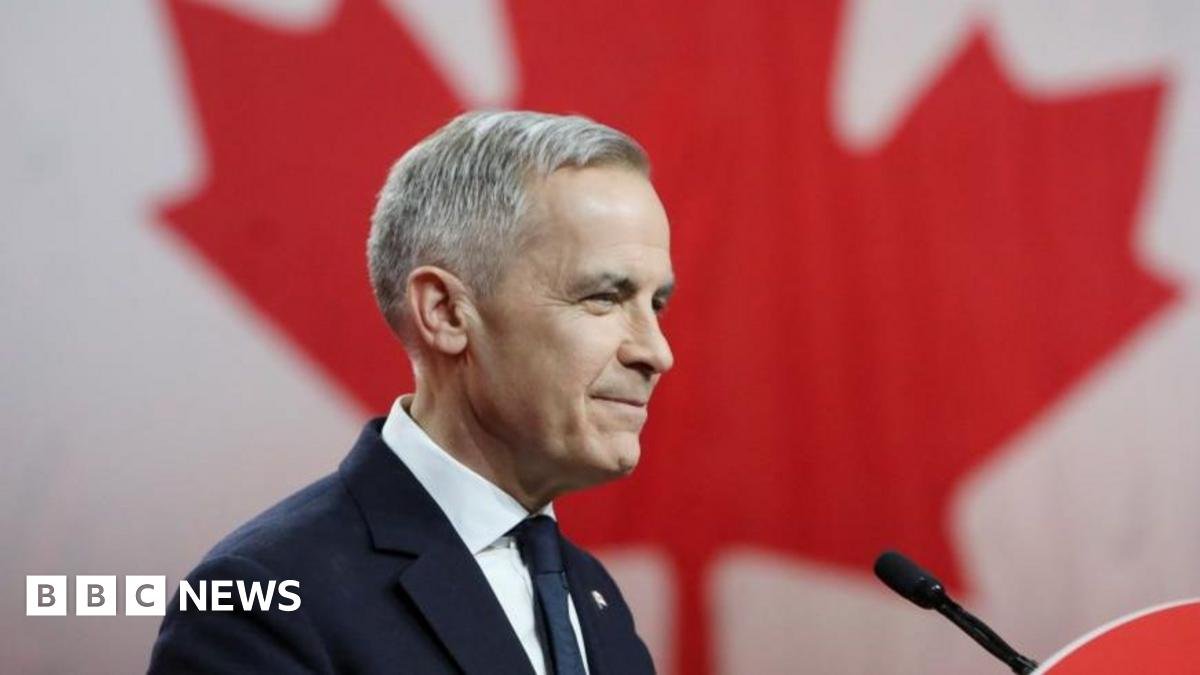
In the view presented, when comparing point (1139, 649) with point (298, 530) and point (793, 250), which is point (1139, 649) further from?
point (793, 250)

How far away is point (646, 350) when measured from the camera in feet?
4.21

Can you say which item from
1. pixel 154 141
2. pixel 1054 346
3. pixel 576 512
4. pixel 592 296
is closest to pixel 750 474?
pixel 576 512

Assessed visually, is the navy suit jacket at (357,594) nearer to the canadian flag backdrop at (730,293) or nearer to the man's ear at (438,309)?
the man's ear at (438,309)

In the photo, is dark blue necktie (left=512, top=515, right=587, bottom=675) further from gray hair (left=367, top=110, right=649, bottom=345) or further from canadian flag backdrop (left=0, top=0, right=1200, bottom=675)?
canadian flag backdrop (left=0, top=0, right=1200, bottom=675)

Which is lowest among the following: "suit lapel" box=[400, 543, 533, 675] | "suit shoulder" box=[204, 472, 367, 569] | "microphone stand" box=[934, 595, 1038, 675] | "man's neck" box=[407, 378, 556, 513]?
"microphone stand" box=[934, 595, 1038, 675]

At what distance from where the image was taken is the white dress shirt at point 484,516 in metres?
1.29

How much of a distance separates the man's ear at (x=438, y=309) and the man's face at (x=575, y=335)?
0.02 m

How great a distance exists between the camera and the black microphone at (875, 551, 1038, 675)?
1.16m

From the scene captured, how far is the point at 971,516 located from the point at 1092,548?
0.62 feet

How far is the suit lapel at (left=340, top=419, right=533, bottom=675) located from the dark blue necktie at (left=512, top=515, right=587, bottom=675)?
0.05 meters

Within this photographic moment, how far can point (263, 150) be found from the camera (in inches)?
72.7

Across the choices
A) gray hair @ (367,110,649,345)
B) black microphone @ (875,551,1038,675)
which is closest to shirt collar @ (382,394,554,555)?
gray hair @ (367,110,649,345)

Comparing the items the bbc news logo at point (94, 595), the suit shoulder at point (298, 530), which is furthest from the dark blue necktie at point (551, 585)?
the bbc news logo at point (94, 595)

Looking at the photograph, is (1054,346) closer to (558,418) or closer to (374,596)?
(558,418)
